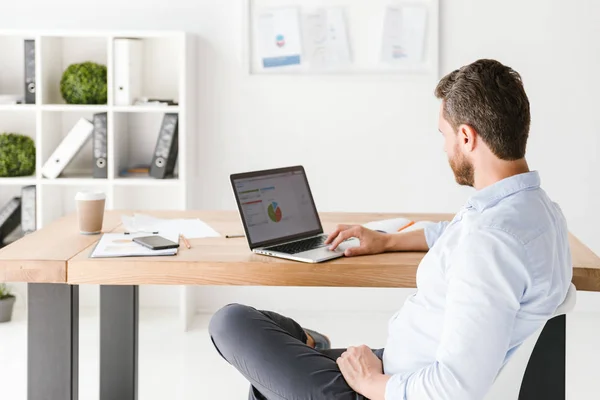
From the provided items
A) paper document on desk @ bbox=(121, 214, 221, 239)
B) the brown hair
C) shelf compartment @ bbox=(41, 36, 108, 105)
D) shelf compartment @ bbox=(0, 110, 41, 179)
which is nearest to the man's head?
the brown hair

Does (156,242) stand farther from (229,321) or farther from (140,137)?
(140,137)

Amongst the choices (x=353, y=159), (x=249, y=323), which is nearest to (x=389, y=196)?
(x=353, y=159)

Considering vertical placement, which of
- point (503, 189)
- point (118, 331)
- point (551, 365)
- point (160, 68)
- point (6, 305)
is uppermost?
point (160, 68)

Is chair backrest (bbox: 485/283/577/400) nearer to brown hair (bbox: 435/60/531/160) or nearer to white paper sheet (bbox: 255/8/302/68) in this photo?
brown hair (bbox: 435/60/531/160)

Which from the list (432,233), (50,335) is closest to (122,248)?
(50,335)

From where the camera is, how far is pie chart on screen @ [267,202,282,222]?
7.34ft

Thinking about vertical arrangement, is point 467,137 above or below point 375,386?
above

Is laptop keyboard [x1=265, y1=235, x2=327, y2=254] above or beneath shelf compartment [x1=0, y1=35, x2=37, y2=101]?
beneath

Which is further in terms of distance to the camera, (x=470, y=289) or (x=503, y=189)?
(x=503, y=189)

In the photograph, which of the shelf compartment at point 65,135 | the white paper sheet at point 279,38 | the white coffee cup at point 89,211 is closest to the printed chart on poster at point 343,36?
the white paper sheet at point 279,38

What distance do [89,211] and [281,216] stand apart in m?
0.56

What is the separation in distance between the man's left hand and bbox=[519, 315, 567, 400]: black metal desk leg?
1.44 feet

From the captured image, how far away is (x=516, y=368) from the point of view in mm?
1584

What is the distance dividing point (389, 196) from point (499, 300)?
2874mm
